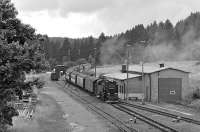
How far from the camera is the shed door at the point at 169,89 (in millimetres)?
60844

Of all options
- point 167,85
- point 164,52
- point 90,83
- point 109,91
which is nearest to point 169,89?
point 167,85

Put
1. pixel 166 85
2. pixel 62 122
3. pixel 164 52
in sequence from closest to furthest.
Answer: pixel 62 122
pixel 166 85
pixel 164 52

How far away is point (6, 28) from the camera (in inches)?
586

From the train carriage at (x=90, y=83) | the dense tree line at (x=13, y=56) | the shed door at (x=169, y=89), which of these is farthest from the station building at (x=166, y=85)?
the dense tree line at (x=13, y=56)

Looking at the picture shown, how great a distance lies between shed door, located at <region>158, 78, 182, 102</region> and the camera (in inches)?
2395

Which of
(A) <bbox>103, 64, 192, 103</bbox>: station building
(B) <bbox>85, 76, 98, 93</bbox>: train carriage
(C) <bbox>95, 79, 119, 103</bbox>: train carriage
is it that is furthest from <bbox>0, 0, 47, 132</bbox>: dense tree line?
(A) <bbox>103, 64, 192, 103</bbox>: station building

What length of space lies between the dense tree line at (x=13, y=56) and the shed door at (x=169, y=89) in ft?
153

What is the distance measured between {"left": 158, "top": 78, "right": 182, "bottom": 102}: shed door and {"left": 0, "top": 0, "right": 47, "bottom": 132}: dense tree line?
153 feet

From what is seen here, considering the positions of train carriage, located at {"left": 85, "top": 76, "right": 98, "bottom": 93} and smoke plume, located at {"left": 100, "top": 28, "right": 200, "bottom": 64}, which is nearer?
train carriage, located at {"left": 85, "top": 76, "right": 98, "bottom": 93}

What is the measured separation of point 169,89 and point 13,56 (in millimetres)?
49254

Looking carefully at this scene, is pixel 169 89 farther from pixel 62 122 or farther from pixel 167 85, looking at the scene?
pixel 62 122

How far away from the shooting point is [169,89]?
60.8 meters

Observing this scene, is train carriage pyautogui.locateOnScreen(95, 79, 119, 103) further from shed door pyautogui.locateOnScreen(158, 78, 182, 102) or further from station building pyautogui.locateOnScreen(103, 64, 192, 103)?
shed door pyautogui.locateOnScreen(158, 78, 182, 102)

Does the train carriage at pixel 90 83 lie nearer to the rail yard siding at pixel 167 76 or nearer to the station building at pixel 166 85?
the station building at pixel 166 85
